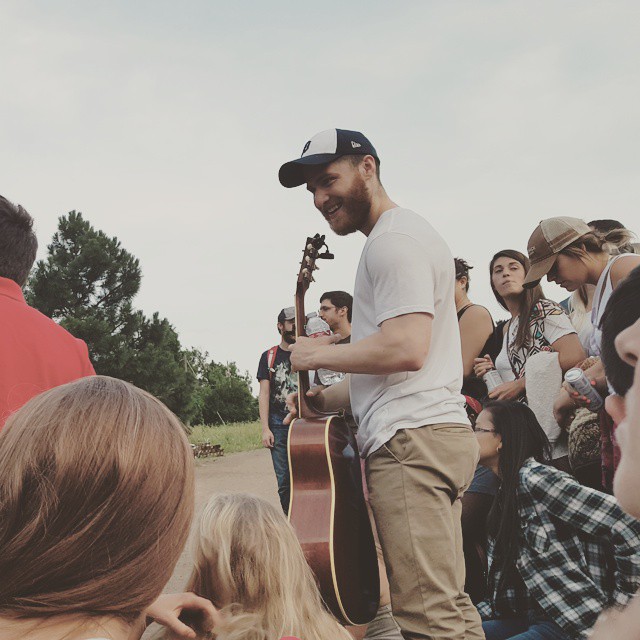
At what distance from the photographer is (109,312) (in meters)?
26.7

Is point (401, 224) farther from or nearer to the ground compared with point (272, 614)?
farther from the ground

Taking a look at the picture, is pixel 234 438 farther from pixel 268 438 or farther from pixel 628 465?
pixel 628 465

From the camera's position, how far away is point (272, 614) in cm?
216

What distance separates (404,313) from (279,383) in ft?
13.3

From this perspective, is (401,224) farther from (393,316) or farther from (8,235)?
(8,235)

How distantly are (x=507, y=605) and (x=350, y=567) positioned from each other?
1.08m

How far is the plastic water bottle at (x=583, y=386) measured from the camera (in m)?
3.06

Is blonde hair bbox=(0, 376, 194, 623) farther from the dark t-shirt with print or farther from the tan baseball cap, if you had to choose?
the dark t-shirt with print

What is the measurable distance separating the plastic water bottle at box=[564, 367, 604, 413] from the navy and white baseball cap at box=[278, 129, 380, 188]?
1.21 m

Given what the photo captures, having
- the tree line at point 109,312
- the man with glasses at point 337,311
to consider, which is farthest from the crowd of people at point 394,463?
the tree line at point 109,312

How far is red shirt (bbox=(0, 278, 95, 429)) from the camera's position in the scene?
2.38 m

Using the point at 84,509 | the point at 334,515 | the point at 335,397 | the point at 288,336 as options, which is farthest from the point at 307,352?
the point at 288,336

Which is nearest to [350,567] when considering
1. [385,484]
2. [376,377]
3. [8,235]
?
[385,484]

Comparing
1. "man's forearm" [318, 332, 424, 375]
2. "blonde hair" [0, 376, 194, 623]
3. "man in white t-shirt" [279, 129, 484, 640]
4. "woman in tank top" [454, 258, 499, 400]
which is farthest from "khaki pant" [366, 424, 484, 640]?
"woman in tank top" [454, 258, 499, 400]
